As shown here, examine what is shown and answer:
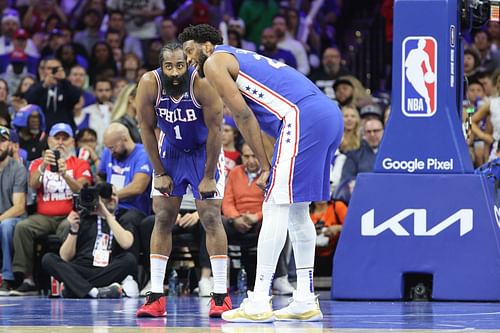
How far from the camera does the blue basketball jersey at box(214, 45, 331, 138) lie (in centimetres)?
782

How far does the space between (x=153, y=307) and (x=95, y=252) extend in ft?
10.5

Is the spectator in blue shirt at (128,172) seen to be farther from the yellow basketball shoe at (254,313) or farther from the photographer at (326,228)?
the yellow basketball shoe at (254,313)

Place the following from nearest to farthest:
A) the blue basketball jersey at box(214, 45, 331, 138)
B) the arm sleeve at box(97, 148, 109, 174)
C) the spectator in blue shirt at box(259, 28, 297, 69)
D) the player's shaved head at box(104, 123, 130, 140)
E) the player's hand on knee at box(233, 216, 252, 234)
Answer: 1. the blue basketball jersey at box(214, 45, 331, 138)
2. the player's hand on knee at box(233, 216, 252, 234)
3. the player's shaved head at box(104, 123, 130, 140)
4. the arm sleeve at box(97, 148, 109, 174)
5. the spectator in blue shirt at box(259, 28, 297, 69)

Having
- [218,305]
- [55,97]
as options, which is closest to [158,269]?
[218,305]

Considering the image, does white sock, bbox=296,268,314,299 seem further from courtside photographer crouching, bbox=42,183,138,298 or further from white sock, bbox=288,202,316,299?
courtside photographer crouching, bbox=42,183,138,298

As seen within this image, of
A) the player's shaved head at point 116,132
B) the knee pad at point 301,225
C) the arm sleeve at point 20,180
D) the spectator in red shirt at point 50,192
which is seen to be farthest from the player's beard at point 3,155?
the knee pad at point 301,225

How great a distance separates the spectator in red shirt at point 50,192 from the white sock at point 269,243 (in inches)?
182

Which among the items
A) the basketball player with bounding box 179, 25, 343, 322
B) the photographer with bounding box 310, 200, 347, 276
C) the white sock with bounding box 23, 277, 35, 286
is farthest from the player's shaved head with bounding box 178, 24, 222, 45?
the white sock with bounding box 23, 277, 35, 286

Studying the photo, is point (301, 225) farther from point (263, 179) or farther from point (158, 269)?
point (158, 269)

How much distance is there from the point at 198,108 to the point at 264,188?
37.2 inches

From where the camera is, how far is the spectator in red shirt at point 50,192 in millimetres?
11859

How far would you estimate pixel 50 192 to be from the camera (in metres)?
12.2

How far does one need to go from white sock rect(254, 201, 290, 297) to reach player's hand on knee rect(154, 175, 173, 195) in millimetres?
994

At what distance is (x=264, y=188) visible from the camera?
7.80 metres
